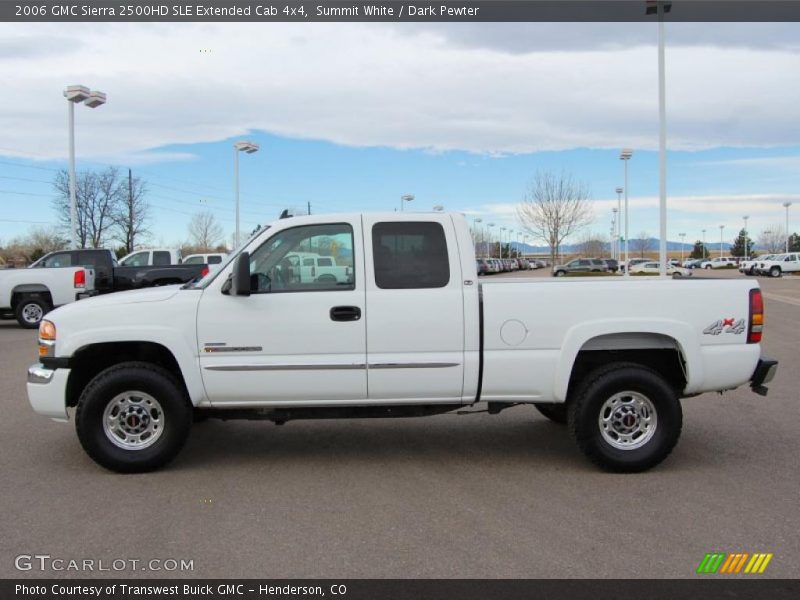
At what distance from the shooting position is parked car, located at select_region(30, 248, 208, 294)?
2023 cm

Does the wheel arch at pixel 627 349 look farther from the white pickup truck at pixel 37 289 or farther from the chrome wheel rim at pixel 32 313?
the chrome wheel rim at pixel 32 313

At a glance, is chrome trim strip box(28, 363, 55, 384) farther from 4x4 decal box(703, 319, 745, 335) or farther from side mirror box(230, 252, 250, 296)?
4x4 decal box(703, 319, 745, 335)

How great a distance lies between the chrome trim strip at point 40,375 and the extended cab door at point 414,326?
2531mm

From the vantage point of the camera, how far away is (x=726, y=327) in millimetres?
5781

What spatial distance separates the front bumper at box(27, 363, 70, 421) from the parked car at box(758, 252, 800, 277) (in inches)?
2363

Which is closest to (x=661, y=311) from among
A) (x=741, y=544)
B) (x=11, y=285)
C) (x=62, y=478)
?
(x=741, y=544)

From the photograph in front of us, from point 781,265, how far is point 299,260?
2330 inches

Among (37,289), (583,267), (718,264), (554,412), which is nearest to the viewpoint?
(554,412)

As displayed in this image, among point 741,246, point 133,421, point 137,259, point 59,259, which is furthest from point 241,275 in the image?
point 741,246

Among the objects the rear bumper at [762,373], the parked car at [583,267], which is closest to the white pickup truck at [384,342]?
the rear bumper at [762,373]

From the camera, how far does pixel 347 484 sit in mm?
5504

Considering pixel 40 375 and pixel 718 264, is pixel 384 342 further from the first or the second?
pixel 718 264
